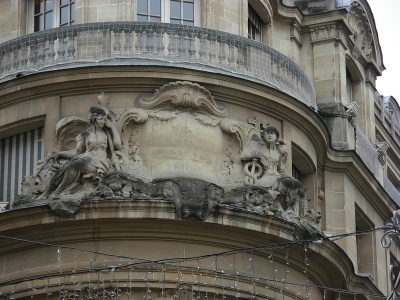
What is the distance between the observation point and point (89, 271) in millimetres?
33625

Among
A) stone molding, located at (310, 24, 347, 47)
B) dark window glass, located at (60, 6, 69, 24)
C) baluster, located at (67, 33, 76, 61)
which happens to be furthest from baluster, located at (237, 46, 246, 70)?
stone molding, located at (310, 24, 347, 47)

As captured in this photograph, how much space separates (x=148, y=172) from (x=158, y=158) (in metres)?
0.38

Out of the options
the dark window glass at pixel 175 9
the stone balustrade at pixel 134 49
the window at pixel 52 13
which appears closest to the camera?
the stone balustrade at pixel 134 49

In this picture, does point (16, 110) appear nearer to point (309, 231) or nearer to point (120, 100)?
point (120, 100)

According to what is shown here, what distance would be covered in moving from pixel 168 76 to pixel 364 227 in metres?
8.18

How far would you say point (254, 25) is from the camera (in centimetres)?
3916

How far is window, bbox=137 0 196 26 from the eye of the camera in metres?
36.9

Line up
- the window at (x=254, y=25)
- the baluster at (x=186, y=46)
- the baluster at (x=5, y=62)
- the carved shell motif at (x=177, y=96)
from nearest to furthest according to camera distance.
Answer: the carved shell motif at (x=177, y=96) → the baluster at (x=186, y=46) → the baluster at (x=5, y=62) → the window at (x=254, y=25)

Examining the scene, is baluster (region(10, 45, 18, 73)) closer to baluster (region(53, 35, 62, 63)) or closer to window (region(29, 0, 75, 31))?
baluster (region(53, 35, 62, 63))

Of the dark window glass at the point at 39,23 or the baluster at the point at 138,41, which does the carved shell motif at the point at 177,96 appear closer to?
the baluster at the point at 138,41

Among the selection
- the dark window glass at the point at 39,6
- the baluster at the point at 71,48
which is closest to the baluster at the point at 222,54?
the baluster at the point at 71,48

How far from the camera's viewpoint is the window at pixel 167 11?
3694 centimetres

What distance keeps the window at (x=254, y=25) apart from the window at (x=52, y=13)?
13.2ft

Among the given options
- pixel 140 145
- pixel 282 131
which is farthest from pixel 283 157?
pixel 140 145
